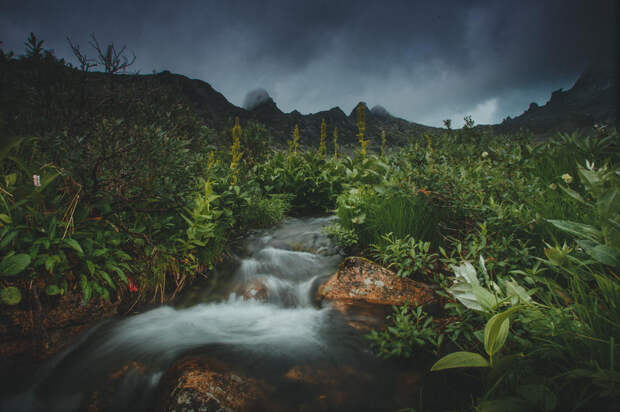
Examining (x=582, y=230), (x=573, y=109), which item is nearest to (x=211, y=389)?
(x=582, y=230)

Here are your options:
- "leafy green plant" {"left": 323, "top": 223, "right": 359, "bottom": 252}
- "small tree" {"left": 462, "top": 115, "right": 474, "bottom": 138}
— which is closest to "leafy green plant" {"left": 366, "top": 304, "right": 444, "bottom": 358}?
"leafy green plant" {"left": 323, "top": 223, "right": 359, "bottom": 252}

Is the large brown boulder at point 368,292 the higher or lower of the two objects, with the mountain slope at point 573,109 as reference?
lower

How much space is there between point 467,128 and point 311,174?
13.0 feet

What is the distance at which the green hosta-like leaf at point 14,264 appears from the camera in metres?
1.61

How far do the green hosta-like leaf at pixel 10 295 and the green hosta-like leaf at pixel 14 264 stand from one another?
0.23 m

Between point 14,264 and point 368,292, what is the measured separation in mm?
2777

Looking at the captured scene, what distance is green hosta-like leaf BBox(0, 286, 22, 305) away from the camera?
171 centimetres

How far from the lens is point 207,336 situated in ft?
7.79

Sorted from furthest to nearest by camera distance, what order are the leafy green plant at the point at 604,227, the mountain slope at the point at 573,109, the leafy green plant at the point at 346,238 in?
the mountain slope at the point at 573,109, the leafy green plant at the point at 346,238, the leafy green plant at the point at 604,227

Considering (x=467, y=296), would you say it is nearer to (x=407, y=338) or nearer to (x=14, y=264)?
(x=407, y=338)

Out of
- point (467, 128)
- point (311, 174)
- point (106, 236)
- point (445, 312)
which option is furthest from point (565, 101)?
point (106, 236)

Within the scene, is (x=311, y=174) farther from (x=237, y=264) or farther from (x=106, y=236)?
(x=106, y=236)

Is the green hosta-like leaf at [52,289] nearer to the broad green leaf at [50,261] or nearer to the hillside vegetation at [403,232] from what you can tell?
the hillside vegetation at [403,232]

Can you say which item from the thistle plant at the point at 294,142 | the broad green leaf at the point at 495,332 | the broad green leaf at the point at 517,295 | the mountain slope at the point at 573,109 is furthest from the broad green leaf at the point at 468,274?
the mountain slope at the point at 573,109
